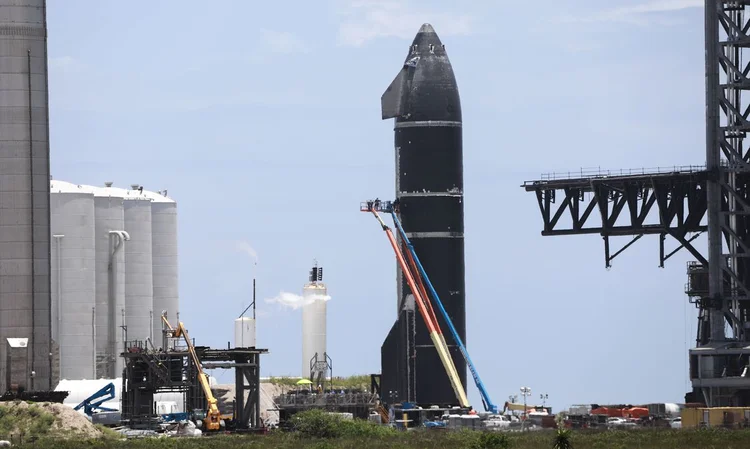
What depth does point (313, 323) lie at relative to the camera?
11344 cm

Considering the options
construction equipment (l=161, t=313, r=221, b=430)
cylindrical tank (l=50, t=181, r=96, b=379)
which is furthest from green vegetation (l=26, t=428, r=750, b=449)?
cylindrical tank (l=50, t=181, r=96, b=379)

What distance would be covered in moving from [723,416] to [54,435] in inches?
1346

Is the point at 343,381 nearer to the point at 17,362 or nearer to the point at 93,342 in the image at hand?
the point at 93,342

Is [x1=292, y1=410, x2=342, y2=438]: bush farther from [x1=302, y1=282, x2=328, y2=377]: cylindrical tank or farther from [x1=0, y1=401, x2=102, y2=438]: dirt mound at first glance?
[x1=302, y1=282, x2=328, y2=377]: cylindrical tank

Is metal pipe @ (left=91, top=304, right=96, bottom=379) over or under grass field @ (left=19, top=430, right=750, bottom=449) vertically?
over

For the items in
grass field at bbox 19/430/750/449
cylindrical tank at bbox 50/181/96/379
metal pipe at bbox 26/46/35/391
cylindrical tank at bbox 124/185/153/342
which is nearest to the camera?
grass field at bbox 19/430/750/449

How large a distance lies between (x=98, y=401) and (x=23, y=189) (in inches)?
883

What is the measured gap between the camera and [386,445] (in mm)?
79688

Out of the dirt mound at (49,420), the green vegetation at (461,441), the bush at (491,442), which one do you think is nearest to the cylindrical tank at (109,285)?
the dirt mound at (49,420)

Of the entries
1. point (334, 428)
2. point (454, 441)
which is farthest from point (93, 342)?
point (454, 441)

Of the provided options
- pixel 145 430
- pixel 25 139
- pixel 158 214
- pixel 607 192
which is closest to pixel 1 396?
pixel 145 430

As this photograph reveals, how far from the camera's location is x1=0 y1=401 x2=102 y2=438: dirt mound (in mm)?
83875

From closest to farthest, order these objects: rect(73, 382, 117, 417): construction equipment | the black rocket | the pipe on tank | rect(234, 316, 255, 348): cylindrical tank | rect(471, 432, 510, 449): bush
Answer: rect(471, 432, 510, 449): bush, the black rocket, rect(73, 382, 117, 417): construction equipment, rect(234, 316, 255, 348): cylindrical tank, the pipe on tank

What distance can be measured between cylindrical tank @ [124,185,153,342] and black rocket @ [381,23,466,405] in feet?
121
